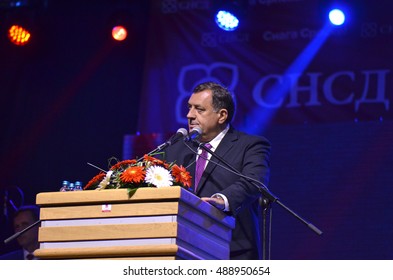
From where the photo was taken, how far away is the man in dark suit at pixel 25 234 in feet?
23.6

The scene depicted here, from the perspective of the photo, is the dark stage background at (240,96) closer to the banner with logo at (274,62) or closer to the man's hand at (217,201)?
the banner with logo at (274,62)

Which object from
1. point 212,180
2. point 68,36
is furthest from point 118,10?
point 212,180

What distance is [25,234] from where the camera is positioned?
23.5 feet

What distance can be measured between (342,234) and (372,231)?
0.26 metres

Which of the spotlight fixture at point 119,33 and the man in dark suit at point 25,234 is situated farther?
the spotlight fixture at point 119,33

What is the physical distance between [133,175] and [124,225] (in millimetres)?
252

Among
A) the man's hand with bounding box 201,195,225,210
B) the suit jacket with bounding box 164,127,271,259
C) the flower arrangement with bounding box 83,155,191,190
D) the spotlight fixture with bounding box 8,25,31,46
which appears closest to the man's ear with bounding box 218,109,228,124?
the suit jacket with bounding box 164,127,271,259

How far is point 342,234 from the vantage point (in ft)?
24.0

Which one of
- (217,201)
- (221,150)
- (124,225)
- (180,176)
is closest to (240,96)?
(221,150)

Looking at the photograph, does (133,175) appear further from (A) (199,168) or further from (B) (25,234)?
(B) (25,234)

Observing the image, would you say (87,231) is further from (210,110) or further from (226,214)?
(210,110)

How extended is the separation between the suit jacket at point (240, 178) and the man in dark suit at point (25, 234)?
8.31ft

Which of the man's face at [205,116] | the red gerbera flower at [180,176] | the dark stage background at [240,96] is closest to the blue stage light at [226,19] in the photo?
the dark stage background at [240,96]

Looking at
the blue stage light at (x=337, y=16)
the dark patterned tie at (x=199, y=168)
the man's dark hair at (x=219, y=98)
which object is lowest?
the dark patterned tie at (x=199, y=168)
